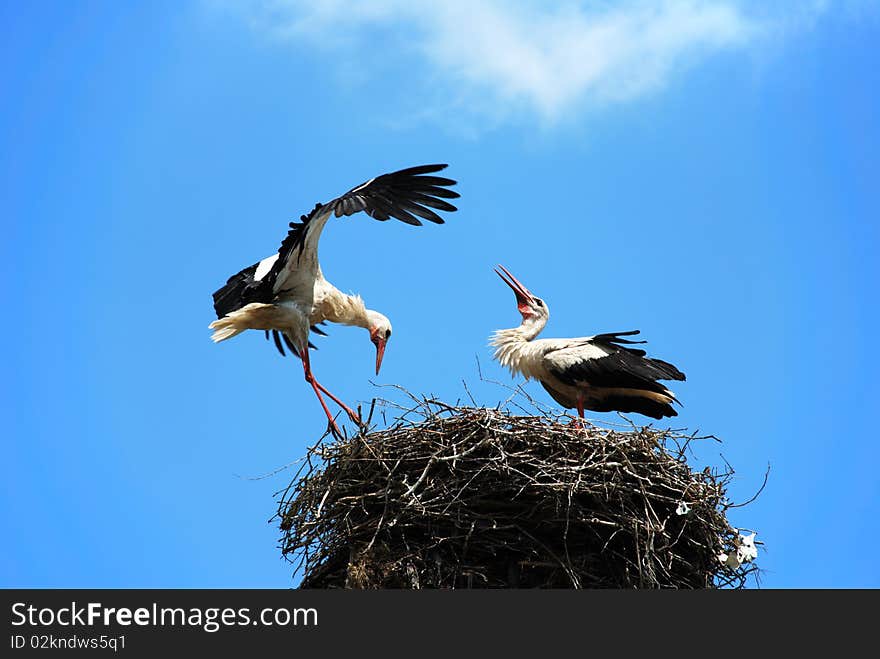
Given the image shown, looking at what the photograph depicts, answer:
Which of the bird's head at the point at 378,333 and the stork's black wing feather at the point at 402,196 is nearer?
the stork's black wing feather at the point at 402,196

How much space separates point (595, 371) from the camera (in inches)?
313

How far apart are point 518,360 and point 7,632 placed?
4024mm

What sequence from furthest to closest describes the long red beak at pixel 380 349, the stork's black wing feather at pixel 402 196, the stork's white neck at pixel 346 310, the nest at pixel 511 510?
the long red beak at pixel 380 349 → the stork's white neck at pixel 346 310 → the stork's black wing feather at pixel 402 196 → the nest at pixel 511 510

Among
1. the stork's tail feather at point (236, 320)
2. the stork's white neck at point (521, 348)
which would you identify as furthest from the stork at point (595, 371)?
the stork's tail feather at point (236, 320)

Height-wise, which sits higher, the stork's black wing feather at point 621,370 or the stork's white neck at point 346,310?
the stork's white neck at point 346,310

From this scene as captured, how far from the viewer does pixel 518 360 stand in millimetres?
8398

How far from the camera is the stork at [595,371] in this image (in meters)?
7.91

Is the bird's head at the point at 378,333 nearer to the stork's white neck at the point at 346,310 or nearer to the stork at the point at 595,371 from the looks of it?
the stork's white neck at the point at 346,310

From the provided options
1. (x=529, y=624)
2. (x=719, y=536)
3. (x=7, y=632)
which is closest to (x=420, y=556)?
(x=529, y=624)

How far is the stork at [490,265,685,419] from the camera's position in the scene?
791 cm

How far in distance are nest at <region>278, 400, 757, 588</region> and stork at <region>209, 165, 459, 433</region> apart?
1.82ft

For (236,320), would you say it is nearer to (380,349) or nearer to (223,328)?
(223,328)

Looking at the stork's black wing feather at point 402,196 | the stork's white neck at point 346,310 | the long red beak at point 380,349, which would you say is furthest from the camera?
the long red beak at point 380,349

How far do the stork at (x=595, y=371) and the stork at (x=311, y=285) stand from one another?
3.55ft
